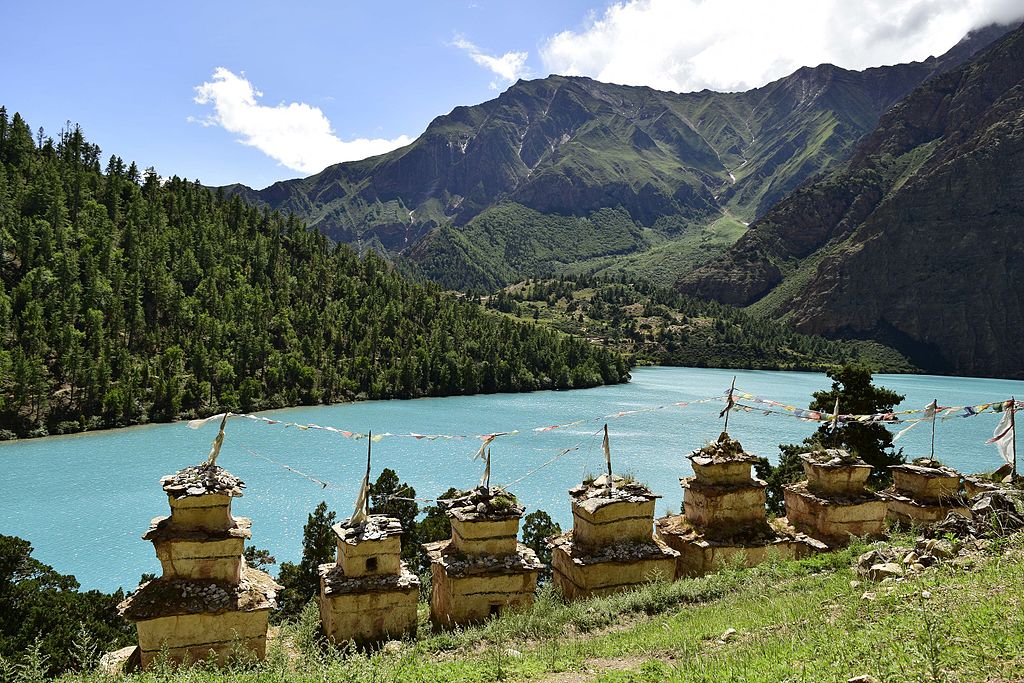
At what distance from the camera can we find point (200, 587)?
11.6 metres

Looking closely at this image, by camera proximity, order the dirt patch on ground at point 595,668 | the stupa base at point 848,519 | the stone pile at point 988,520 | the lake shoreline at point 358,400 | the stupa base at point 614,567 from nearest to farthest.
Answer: the dirt patch on ground at point 595,668 < the stone pile at point 988,520 < the stupa base at point 614,567 < the stupa base at point 848,519 < the lake shoreline at point 358,400

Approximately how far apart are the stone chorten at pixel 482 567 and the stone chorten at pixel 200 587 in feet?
11.5

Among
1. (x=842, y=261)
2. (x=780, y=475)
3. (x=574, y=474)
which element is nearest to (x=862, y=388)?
(x=780, y=475)

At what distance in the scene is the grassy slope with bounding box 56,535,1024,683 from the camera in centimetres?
670

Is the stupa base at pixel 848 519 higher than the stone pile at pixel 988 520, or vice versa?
the stone pile at pixel 988 520

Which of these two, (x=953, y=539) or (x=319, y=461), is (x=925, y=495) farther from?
(x=319, y=461)

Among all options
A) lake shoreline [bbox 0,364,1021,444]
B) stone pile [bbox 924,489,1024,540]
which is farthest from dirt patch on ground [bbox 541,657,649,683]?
lake shoreline [bbox 0,364,1021,444]

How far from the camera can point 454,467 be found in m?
47.8

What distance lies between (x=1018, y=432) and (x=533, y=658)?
75.6 m

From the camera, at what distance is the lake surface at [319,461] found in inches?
1275

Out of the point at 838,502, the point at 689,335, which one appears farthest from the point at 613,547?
the point at 689,335

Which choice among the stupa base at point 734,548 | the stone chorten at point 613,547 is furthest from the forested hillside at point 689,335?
the stone chorten at point 613,547

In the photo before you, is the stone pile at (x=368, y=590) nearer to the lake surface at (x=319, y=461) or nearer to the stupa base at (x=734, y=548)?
the stupa base at (x=734, y=548)

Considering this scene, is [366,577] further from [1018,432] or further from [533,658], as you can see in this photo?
[1018,432]
